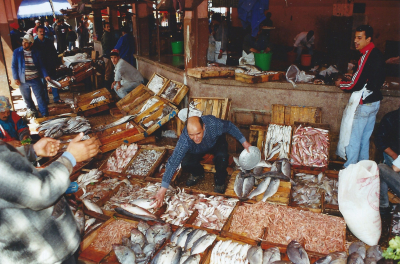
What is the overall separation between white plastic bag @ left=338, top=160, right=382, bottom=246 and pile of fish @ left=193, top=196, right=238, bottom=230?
134cm

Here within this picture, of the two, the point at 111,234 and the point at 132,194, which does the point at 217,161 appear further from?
the point at 111,234

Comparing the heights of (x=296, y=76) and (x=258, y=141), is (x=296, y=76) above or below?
above

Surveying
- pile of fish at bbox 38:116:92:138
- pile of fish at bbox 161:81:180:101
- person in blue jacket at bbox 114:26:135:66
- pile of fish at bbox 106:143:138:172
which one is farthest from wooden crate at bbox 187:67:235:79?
person in blue jacket at bbox 114:26:135:66

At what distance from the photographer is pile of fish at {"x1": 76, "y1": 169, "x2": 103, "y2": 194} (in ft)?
16.1

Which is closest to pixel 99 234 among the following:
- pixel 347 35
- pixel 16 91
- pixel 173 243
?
pixel 173 243

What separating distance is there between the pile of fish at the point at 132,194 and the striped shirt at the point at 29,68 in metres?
5.14

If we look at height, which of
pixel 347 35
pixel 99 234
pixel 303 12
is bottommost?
pixel 99 234

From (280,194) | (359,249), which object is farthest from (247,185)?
(359,249)

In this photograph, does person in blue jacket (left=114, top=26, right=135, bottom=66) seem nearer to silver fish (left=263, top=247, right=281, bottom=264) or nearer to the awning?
the awning

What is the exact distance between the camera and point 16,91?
12.3 meters

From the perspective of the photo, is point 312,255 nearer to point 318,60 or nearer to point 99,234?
point 99,234

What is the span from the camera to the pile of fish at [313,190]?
4.21 m

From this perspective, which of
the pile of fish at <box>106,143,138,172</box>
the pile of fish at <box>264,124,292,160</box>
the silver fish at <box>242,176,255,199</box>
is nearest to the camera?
the silver fish at <box>242,176,255,199</box>

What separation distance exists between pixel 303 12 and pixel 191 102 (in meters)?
7.93
